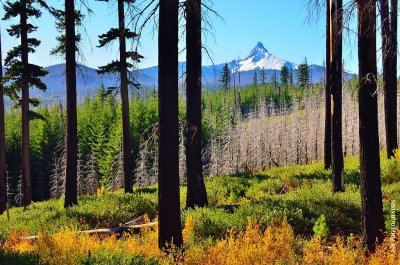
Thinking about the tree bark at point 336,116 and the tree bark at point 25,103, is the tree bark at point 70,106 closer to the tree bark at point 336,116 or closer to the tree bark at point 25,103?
the tree bark at point 25,103

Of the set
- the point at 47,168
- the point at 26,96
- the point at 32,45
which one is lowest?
the point at 47,168

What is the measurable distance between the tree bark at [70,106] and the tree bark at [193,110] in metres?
5.71

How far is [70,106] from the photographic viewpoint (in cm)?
1525

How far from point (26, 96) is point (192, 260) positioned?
17.9 metres

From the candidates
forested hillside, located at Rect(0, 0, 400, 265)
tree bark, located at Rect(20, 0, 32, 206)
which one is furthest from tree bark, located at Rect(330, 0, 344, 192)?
tree bark, located at Rect(20, 0, 32, 206)

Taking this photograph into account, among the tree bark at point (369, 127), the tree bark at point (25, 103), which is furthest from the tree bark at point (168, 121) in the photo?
the tree bark at point (25, 103)

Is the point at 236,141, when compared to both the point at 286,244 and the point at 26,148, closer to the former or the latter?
the point at 26,148

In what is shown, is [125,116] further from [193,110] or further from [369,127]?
[369,127]

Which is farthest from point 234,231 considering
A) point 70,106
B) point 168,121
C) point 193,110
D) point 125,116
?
point 125,116

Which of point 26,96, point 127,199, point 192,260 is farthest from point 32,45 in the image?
point 192,260

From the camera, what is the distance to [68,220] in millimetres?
12023

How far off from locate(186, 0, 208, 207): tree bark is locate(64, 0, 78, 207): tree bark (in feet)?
18.7

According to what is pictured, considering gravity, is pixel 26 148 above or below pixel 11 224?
above

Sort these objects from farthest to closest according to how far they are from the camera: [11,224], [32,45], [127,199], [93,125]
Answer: [93,125] → [32,45] → [127,199] → [11,224]
